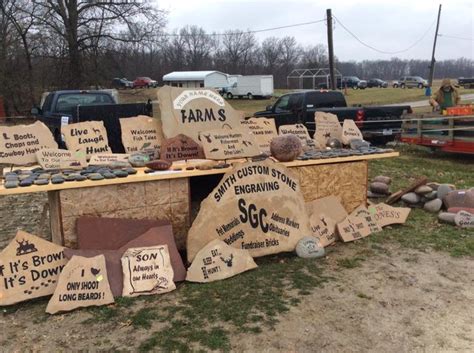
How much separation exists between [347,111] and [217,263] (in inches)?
358

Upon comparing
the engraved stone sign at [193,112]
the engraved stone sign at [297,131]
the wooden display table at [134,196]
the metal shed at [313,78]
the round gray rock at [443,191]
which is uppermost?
the metal shed at [313,78]

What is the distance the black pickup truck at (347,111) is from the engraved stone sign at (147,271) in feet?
28.9

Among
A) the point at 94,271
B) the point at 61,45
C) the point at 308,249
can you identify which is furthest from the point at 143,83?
the point at 94,271

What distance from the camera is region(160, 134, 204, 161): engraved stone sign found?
5.24m

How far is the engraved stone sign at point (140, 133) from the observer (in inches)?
216

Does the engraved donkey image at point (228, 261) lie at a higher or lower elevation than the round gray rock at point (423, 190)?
lower

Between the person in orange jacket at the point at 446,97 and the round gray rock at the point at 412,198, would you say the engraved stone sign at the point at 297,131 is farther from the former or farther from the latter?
the person in orange jacket at the point at 446,97

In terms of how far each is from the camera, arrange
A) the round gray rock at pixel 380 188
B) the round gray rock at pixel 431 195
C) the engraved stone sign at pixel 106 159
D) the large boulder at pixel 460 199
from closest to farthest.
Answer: the engraved stone sign at pixel 106 159
the large boulder at pixel 460 199
the round gray rock at pixel 431 195
the round gray rock at pixel 380 188

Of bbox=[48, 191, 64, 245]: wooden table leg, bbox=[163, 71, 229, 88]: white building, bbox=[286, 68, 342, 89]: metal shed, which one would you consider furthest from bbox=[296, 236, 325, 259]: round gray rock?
bbox=[286, 68, 342, 89]: metal shed

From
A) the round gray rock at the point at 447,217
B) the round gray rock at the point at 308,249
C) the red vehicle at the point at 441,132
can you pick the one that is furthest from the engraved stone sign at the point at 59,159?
the red vehicle at the point at 441,132

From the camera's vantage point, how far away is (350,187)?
586cm

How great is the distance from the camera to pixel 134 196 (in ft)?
15.0

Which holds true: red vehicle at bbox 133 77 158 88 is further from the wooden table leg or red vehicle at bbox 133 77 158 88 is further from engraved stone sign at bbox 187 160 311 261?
engraved stone sign at bbox 187 160 311 261

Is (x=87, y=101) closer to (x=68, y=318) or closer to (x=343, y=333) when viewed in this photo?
(x=68, y=318)
